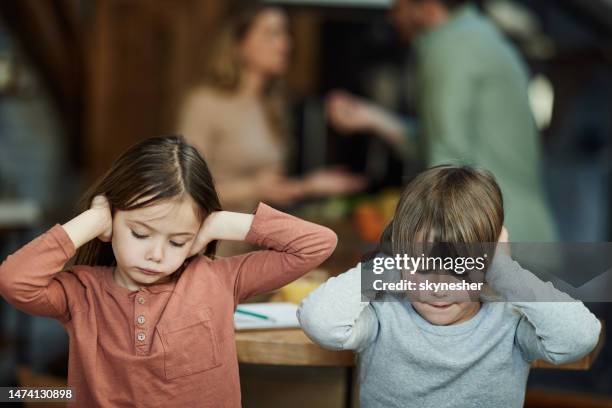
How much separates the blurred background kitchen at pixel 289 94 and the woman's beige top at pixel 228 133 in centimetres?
75

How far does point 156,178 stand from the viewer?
5.39 ft

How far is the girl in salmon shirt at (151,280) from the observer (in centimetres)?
162

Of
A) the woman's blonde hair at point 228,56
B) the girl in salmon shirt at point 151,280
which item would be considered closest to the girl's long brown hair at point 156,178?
the girl in salmon shirt at point 151,280

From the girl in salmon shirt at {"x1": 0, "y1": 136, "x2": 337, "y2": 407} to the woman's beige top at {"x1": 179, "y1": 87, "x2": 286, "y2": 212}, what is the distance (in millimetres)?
1693

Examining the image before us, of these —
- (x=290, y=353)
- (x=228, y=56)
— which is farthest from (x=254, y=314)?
(x=228, y=56)

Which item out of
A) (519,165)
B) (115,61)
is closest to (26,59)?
(115,61)

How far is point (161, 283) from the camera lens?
67.6 inches

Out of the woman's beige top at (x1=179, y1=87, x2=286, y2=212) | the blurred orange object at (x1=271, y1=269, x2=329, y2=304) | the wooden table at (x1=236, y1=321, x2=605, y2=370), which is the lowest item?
the wooden table at (x1=236, y1=321, x2=605, y2=370)

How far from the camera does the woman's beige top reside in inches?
136

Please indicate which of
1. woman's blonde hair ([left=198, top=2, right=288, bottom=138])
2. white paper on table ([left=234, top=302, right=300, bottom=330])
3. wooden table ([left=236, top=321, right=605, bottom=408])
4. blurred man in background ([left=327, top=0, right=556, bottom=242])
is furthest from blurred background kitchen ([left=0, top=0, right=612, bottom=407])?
wooden table ([left=236, top=321, right=605, bottom=408])

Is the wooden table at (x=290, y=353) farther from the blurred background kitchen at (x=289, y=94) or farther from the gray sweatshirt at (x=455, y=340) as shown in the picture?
the blurred background kitchen at (x=289, y=94)

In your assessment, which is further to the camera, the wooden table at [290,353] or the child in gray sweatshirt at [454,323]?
the wooden table at [290,353]

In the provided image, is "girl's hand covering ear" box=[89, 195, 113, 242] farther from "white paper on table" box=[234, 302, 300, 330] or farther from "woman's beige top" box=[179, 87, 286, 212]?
"woman's beige top" box=[179, 87, 286, 212]

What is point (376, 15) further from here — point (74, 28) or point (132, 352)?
point (132, 352)
